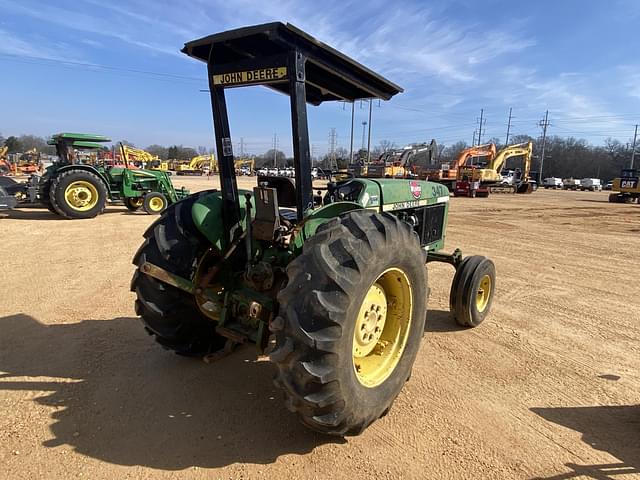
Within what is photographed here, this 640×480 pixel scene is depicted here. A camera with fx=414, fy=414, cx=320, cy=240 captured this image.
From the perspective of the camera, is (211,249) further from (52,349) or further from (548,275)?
(548,275)

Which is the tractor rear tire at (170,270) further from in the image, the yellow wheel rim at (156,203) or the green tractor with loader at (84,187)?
the yellow wheel rim at (156,203)

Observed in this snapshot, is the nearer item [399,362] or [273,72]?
[273,72]

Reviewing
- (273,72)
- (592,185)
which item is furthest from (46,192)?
(592,185)

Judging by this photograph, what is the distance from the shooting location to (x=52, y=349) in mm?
3750

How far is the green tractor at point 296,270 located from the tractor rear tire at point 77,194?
1023cm

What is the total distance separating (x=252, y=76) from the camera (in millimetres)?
2758

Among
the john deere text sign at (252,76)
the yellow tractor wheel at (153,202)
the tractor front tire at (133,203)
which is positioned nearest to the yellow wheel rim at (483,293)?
the john deere text sign at (252,76)

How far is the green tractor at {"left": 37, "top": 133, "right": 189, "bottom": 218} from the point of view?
11.6 m

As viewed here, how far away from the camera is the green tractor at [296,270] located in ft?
7.06

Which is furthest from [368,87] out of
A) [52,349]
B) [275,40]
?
[52,349]

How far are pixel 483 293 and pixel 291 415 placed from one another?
2.92 m

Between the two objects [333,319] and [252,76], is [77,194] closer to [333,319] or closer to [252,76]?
[252,76]

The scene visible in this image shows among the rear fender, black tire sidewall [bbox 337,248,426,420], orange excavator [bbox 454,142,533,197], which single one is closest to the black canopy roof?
black tire sidewall [bbox 337,248,426,420]

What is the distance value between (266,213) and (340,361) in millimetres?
1126
